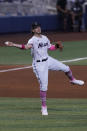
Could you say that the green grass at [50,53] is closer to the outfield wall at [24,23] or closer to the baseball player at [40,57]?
the outfield wall at [24,23]

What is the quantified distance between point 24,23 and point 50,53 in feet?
22.3

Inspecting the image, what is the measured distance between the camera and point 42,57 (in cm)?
986

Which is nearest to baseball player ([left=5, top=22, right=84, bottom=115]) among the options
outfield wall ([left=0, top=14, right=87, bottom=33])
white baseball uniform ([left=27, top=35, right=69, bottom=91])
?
white baseball uniform ([left=27, top=35, right=69, bottom=91])

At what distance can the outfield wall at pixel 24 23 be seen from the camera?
26.0 meters

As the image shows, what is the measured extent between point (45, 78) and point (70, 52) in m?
10.7

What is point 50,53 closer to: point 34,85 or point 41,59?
point 34,85

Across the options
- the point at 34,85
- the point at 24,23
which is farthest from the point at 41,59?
the point at 24,23

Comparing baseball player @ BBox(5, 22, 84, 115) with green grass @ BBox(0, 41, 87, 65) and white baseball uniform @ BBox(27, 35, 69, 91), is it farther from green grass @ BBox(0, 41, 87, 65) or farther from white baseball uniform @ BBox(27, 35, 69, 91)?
green grass @ BBox(0, 41, 87, 65)

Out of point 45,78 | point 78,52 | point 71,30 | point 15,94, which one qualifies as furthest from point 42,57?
point 71,30
